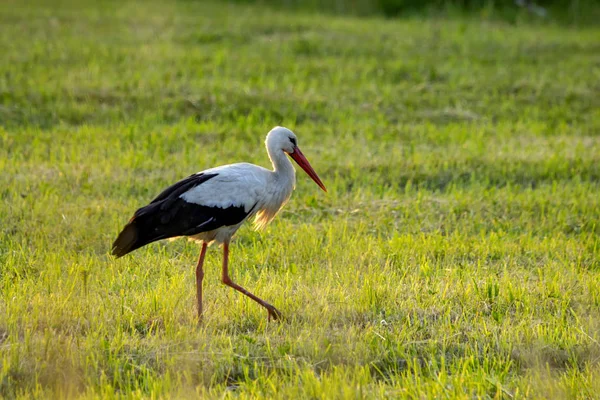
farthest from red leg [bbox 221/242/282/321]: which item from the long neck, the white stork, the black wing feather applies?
the long neck

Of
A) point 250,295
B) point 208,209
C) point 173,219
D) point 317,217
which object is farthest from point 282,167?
point 317,217

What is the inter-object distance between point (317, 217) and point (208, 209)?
2122 millimetres

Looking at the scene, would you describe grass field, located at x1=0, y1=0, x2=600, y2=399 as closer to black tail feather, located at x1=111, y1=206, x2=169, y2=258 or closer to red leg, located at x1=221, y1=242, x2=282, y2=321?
red leg, located at x1=221, y1=242, x2=282, y2=321

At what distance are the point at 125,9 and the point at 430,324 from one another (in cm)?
1564

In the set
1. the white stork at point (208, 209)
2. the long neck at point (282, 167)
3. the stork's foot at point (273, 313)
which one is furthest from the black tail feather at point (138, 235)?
the long neck at point (282, 167)

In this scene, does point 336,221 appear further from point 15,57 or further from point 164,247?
point 15,57

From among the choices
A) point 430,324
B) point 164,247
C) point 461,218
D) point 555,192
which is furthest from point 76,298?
point 555,192

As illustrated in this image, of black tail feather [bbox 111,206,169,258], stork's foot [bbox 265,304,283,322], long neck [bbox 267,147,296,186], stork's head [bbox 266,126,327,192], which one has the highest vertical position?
stork's head [bbox 266,126,327,192]

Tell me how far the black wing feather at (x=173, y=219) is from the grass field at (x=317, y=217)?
33 cm

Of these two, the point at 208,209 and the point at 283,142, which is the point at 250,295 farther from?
the point at 283,142

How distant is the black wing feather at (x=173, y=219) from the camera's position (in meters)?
5.44

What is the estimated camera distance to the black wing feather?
5441 millimetres

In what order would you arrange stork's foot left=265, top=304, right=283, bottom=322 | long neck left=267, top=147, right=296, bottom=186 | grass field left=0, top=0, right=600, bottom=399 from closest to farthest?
grass field left=0, top=0, right=600, bottom=399 → stork's foot left=265, top=304, right=283, bottom=322 → long neck left=267, top=147, right=296, bottom=186

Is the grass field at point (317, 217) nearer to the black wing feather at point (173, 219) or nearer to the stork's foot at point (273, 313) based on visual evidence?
the stork's foot at point (273, 313)
